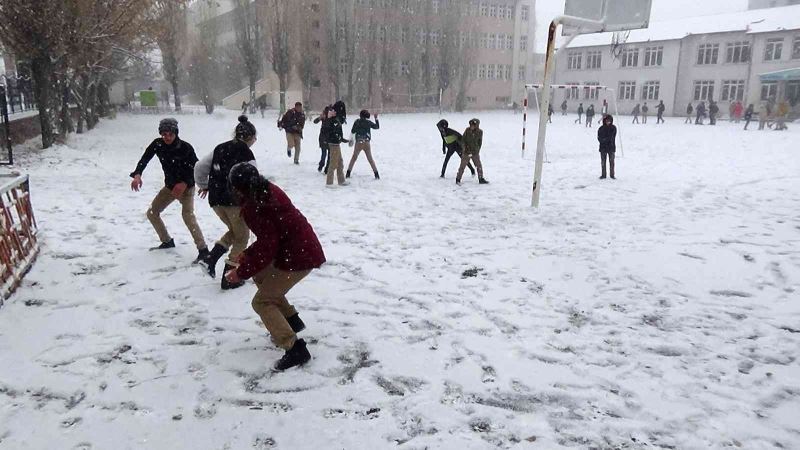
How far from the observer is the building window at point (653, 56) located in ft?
157

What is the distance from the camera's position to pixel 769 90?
41.4m

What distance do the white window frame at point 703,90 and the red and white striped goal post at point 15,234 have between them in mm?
50398

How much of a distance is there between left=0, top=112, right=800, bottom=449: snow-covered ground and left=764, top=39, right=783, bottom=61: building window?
41.5 metres

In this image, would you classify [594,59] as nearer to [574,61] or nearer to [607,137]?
[574,61]

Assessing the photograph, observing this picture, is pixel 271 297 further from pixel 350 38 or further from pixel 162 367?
pixel 350 38

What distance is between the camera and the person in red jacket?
364cm

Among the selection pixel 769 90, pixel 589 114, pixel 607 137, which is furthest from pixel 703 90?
pixel 607 137

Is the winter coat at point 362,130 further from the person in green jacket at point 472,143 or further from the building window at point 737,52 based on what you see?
the building window at point 737,52

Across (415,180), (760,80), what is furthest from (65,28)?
(760,80)

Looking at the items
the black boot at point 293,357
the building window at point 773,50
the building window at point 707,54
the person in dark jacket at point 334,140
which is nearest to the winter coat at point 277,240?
the black boot at point 293,357

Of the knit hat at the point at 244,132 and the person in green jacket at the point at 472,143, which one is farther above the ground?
the knit hat at the point at 244,132

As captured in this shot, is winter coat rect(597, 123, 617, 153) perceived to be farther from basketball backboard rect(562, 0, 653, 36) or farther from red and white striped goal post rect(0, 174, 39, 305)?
red and white striped goal post rect(0, 174, 39, 305)

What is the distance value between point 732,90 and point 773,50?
3.89 m

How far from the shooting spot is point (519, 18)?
198ft
